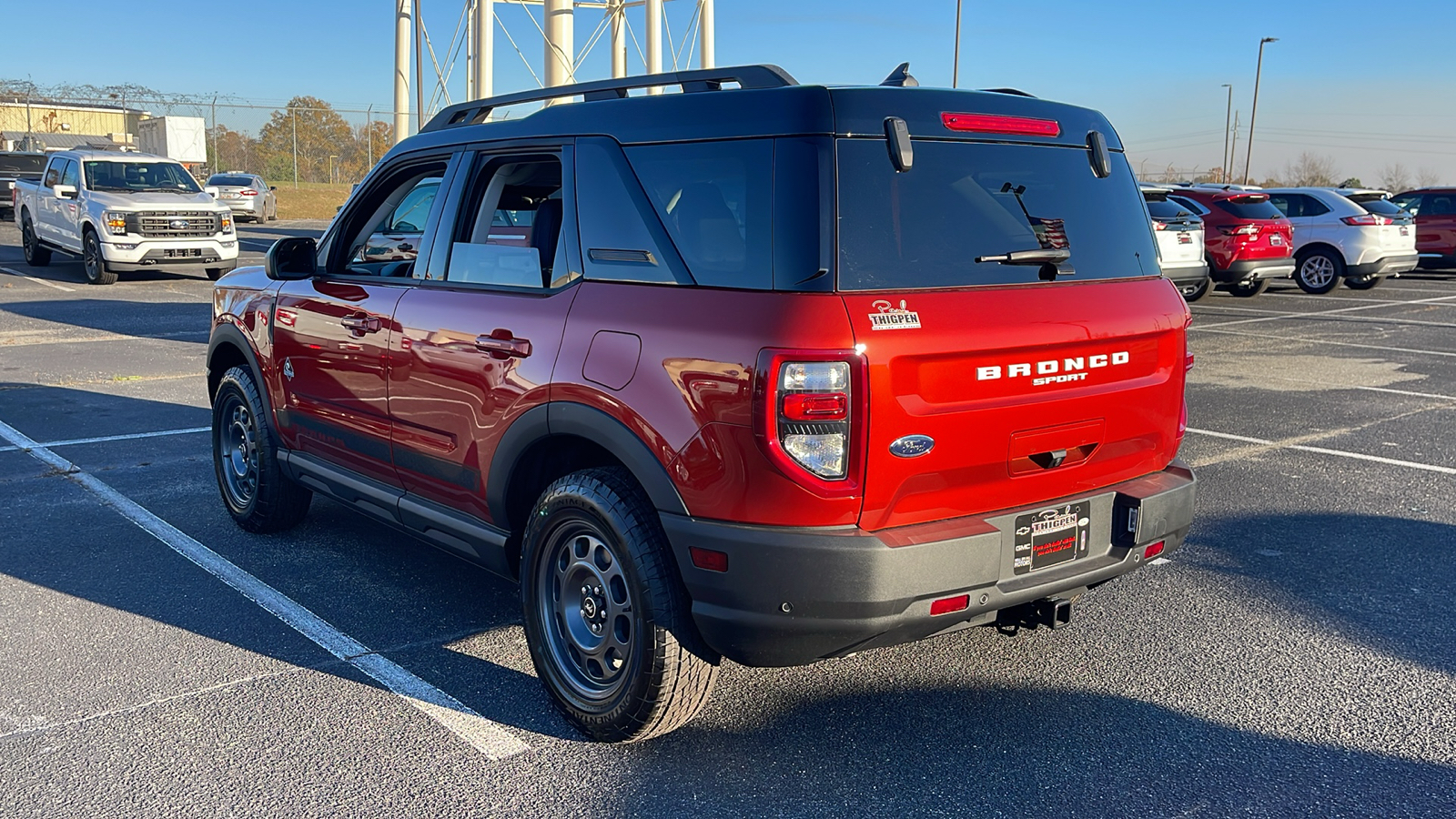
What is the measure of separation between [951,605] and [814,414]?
0.68 m

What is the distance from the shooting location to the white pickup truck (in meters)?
18.0

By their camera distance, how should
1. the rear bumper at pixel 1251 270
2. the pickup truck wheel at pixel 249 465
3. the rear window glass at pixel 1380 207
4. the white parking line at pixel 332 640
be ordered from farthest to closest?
the rear window glass at pixel 1380 207, the rear bumper at pixel 1251 270, the pickup truck wheel at pixel 249 465, the white parking line at pixel 332 640

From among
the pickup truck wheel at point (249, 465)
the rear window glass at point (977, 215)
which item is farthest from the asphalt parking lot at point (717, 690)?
the rear window glass at point (977, 215)

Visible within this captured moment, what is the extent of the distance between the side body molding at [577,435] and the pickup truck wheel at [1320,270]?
19393 mm

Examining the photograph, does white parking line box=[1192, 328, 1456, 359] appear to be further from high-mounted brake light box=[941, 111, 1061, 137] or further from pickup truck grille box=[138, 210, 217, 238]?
pickup truck grille box=[138, 210, 217, 238]

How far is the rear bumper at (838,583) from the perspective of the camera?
305 cm

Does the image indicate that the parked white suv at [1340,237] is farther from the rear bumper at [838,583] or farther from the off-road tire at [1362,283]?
the rear bumper at [838,583]

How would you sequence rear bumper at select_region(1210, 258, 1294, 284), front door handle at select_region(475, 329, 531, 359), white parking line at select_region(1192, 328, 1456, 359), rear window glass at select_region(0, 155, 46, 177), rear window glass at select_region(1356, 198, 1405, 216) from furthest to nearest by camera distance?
rear window glass at select_region(0, 155, 46, 177), rear window glass at select_region(1356, 198, 1405, 216), rear bumper at select_region(1210, 258, 1294, 284), white parking line at select_region(1192, 328, 1456, 359), front door handle at select_region(475, 329, 531, 359)

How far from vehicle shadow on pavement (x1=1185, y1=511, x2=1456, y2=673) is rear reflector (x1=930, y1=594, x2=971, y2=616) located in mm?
2122

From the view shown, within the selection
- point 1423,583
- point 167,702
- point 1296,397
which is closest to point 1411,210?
point 1296,397

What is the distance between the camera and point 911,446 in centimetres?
311

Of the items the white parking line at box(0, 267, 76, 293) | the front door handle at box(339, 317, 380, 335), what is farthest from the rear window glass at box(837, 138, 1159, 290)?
the white parking line at box(0, 267, 76, 293)

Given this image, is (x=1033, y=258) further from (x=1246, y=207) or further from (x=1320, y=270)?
(x=1320, y=270)

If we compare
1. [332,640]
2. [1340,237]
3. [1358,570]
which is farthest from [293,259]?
[1340,237]
